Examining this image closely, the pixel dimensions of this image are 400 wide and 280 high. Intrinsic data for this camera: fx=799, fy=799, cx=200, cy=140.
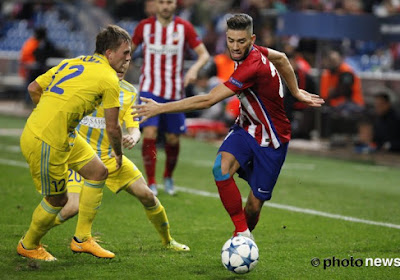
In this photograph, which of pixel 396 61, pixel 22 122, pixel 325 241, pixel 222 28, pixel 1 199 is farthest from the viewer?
pixel 222 28

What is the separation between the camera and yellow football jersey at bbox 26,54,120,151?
623 centimetres

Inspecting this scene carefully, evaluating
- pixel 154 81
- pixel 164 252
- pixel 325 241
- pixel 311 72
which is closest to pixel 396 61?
pixel 311 72

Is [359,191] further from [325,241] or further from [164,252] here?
[164,252]

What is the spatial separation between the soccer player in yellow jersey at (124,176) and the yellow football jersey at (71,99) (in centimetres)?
66

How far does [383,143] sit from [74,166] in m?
10.2

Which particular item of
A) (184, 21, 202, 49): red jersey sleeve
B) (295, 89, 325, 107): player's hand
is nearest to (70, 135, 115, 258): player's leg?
(295, 89, 325, 107): player's hand

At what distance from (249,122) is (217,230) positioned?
1.73m

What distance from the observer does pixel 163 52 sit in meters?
10.8

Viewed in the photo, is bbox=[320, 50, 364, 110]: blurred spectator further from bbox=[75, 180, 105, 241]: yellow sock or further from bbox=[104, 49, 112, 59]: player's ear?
bbox=[104, 49, 112, 59]: player's ear

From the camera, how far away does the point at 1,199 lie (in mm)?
9523

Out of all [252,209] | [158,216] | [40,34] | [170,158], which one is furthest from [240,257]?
[40,34]

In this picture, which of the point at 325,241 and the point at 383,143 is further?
the point at 383,143

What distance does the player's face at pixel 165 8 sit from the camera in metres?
10.5

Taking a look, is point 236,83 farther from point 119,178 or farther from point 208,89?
point 208,89
